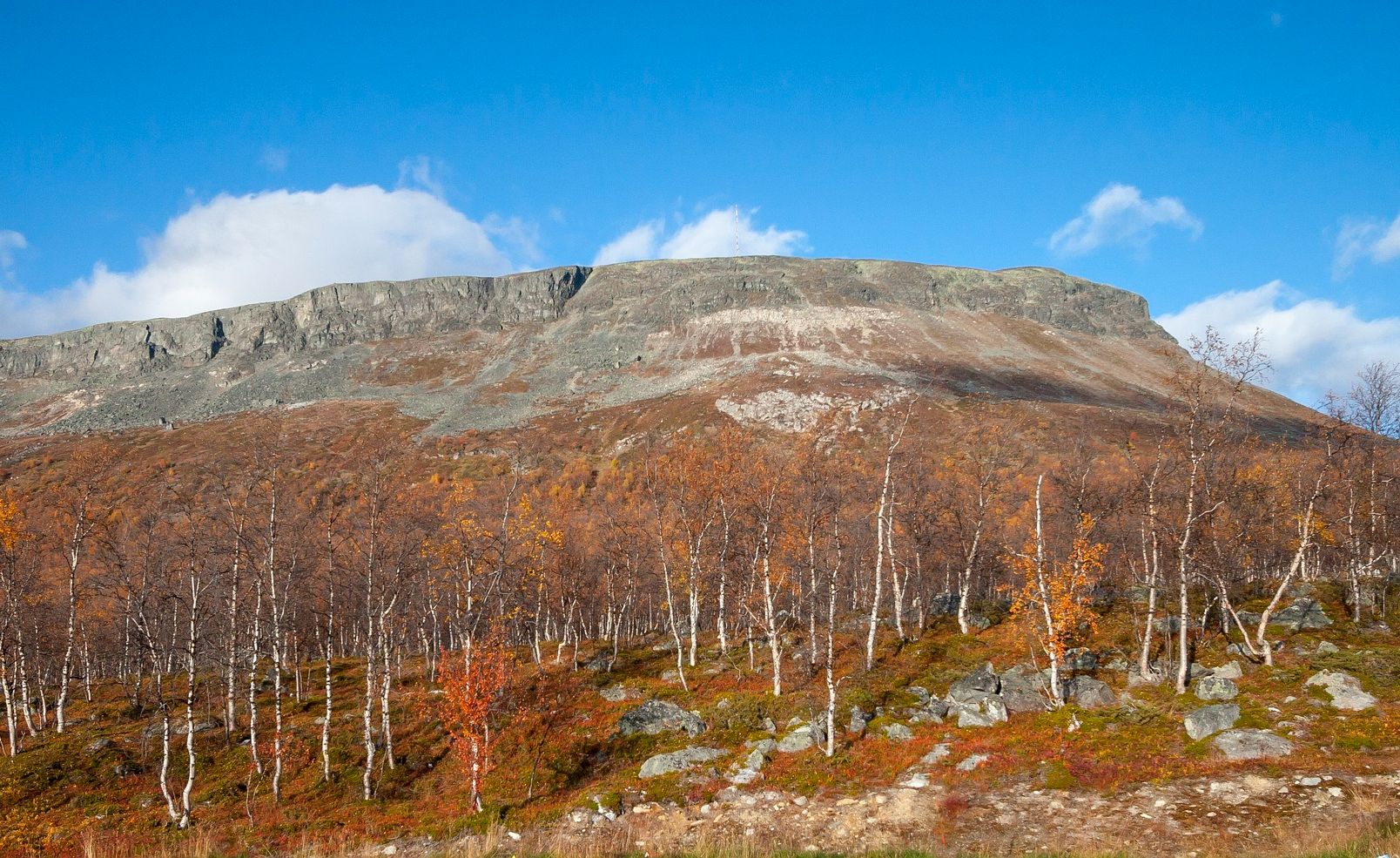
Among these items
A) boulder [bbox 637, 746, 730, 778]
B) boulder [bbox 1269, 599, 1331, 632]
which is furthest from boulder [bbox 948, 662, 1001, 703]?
boulder [bbox 1269, 599, 1331, 632]

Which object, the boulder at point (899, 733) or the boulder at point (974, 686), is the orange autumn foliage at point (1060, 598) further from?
the boulder at point (899, 733)

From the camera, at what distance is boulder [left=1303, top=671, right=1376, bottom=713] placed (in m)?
23.7

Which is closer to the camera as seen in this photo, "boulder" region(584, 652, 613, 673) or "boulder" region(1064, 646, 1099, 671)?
"boulder" region(1064, 646, 1099, 671)

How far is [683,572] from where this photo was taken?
163ft

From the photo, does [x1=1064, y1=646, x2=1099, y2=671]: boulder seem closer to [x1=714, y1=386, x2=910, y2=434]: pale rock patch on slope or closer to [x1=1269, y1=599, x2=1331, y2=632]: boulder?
[x1=1269, y1=599, x2=1331, y2=632]: boulder

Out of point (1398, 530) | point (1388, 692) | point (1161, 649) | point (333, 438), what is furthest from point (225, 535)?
point (333, 438)

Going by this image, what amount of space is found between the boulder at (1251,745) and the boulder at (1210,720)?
1.70 ft

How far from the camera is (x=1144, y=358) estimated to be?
188 meters

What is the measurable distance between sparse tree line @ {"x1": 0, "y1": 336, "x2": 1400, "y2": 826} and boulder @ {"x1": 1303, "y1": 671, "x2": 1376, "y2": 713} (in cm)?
243

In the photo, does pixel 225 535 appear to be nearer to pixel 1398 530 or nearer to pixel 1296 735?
pixel 1296 735

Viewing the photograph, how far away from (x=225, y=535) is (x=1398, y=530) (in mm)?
62015

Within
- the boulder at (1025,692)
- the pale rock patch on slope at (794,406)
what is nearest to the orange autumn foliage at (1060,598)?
the boulder at (1025,692)

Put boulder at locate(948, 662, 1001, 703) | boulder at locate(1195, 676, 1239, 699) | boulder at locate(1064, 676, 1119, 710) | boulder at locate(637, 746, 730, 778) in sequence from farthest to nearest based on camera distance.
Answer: boulder at locate(948, 662, 1001, 703), boulder at locate(1064, 676, 1119, 710), boulder at locate(637, 746, 730, 778), boulder at locate(1195, 676, 1239, 699)

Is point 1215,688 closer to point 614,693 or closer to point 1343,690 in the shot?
point 1343,690
